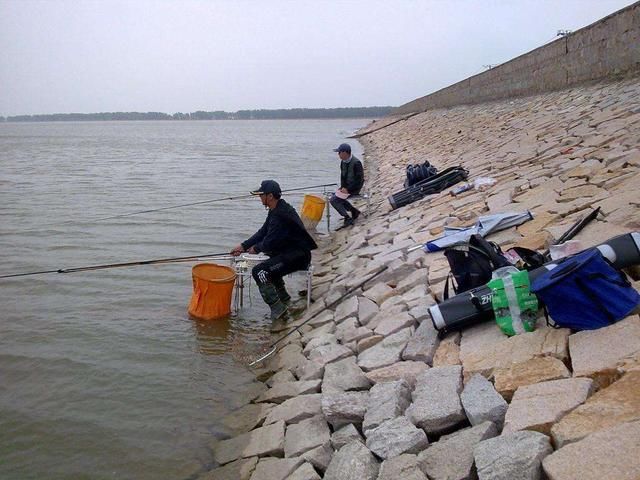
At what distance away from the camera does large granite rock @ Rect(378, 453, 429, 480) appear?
262 centimetres

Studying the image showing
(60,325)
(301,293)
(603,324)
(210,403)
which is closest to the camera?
(603,324)

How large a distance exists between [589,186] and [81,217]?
10855 millimetres

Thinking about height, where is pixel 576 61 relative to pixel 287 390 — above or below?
above

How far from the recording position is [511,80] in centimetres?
1992

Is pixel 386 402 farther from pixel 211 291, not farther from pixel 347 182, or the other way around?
pixel 347 182

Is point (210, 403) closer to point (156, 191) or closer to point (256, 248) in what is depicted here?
point (256, 248)

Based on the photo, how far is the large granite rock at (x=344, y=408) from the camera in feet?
11.4

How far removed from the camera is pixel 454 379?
10.8 ft

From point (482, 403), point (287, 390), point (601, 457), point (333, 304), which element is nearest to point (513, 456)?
point (601, 457)

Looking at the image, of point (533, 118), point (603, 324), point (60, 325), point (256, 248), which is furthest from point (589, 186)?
point (533, 118)

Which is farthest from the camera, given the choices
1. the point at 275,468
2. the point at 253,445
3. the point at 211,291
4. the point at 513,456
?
Result: the point at 211,291

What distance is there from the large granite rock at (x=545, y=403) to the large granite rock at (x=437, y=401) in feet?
1.12

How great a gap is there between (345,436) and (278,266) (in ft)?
10.1

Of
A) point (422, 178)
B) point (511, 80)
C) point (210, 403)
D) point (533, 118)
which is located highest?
point (511, 80)
